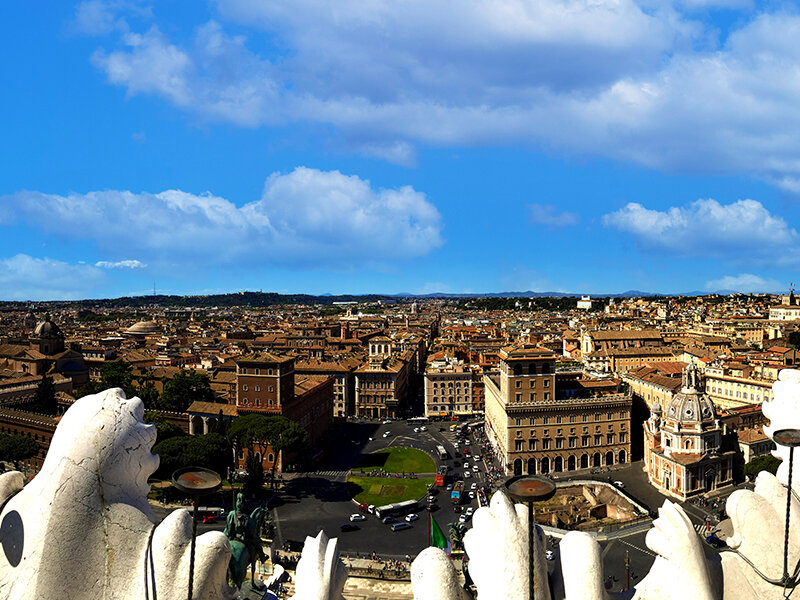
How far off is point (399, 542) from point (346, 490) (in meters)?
10.2

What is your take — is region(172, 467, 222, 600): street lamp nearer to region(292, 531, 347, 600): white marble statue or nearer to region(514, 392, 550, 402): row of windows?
region(292, 531, 347, 600): white marble statue

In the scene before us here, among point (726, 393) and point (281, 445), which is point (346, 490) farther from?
point (726, 393)

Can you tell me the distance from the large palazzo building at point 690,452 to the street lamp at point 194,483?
138 ft

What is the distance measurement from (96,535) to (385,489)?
35.7m

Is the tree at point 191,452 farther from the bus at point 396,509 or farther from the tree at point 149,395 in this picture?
the tree at point 149,395

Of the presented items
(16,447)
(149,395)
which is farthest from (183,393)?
(16,447)

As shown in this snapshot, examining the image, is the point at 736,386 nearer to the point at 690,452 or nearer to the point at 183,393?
the point at 690,452

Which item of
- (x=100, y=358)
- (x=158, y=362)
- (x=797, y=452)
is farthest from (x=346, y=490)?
(x=100, y=358)

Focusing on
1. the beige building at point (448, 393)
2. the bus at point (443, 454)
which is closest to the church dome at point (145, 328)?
the beige building at point (448, 393)

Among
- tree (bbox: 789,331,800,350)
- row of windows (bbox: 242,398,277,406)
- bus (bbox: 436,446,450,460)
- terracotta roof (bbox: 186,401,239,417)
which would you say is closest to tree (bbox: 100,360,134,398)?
terracotta roof (bbox: 186,401,239,417)

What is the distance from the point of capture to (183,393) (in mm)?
59906

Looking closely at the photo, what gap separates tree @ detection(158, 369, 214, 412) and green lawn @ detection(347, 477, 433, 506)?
23.1m

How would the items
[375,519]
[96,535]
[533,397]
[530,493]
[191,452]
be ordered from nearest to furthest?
[530,493] → [96,535] → [375,519] → [191,452] → [533,397]

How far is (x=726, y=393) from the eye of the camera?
63.4 m
